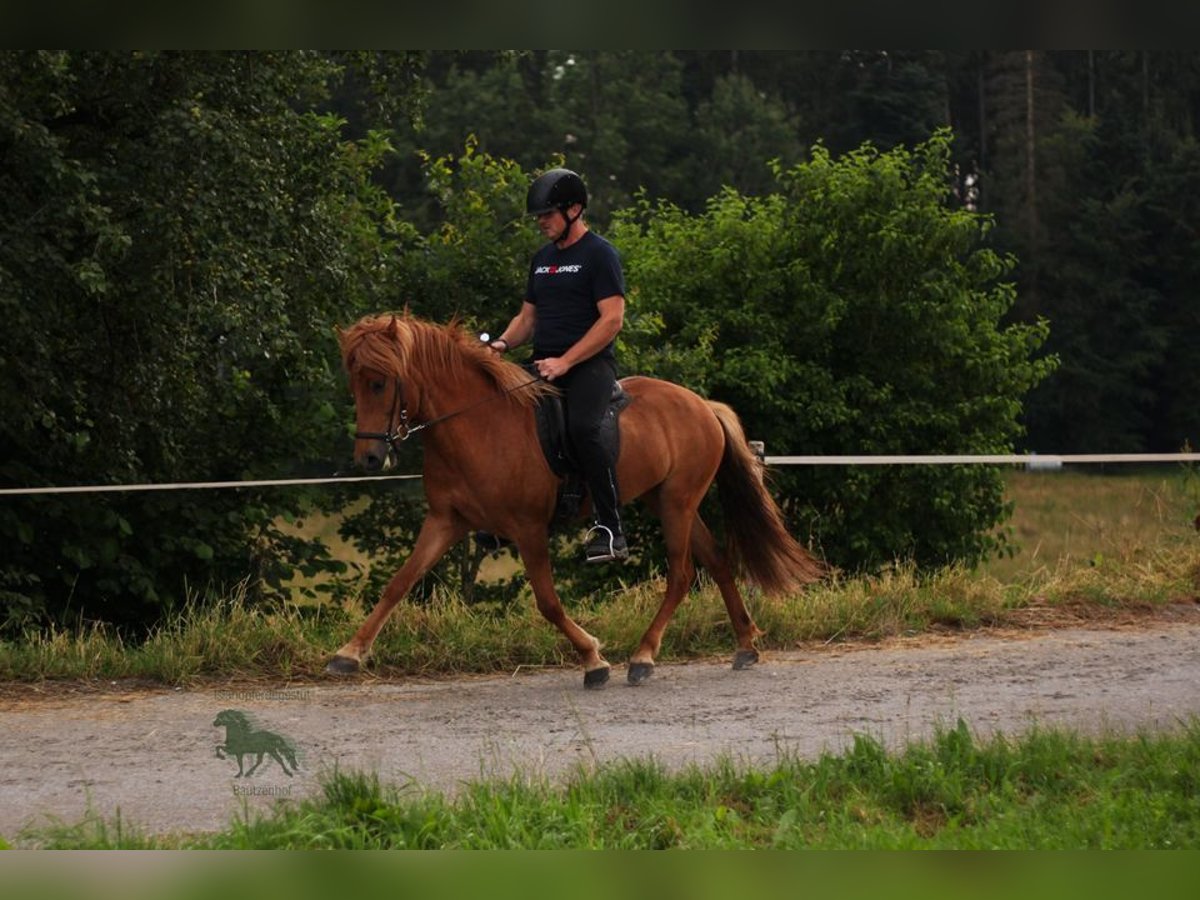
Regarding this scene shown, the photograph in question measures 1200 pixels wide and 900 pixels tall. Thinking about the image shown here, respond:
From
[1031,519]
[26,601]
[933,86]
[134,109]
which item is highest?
[933,86]

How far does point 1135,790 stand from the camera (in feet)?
21.6

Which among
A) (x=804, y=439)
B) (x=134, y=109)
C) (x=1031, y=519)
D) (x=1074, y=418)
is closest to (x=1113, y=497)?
(x=1031, y=519)

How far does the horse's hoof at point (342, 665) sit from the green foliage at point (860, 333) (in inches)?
478

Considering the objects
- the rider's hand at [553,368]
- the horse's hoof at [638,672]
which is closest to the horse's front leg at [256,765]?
the horse's hoof at [638,672]

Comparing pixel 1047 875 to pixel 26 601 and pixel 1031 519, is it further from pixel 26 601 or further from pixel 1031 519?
pixel 1031 519

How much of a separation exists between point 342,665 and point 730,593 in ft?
8.03

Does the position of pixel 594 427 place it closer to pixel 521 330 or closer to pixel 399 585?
pixel 521 330

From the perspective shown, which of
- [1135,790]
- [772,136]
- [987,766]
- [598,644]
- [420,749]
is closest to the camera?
[1135,790]

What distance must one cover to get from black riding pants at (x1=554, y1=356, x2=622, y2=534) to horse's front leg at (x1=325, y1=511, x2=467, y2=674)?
842mm

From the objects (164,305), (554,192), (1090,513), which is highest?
(554,192)

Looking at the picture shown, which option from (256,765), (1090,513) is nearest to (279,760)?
(256,765)

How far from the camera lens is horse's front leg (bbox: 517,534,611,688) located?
9461mm

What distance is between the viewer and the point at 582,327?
952 centimetres

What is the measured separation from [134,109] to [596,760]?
27.6 ft
